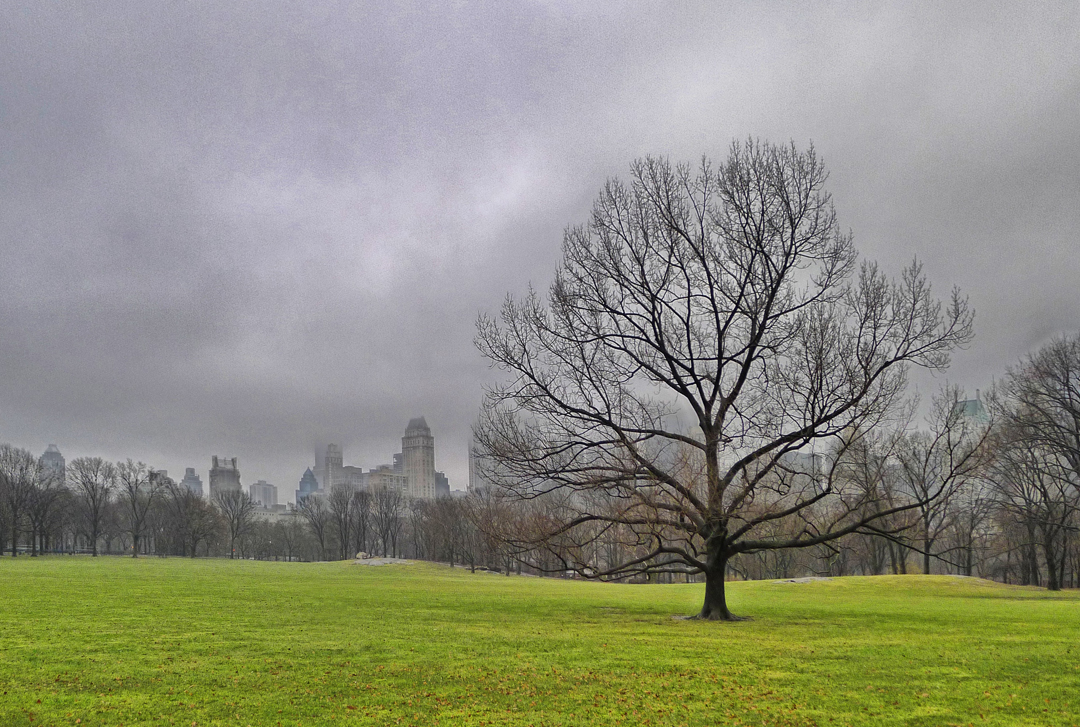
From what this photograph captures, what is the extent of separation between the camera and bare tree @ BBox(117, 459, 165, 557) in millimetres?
100688

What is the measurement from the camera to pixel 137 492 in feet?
352

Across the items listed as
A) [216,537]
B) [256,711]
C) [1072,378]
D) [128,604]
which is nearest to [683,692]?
[256,711]

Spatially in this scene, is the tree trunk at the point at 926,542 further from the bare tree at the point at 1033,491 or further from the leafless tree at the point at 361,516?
the leafless tree at the point at 361,516

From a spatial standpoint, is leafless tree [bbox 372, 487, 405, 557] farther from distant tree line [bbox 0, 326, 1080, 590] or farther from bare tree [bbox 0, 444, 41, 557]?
bare tree [bbox 0, 444, 41, 557]

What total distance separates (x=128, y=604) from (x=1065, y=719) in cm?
2447

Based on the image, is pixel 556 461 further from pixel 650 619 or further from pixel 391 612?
pixel 391 612

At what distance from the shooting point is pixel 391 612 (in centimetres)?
2272

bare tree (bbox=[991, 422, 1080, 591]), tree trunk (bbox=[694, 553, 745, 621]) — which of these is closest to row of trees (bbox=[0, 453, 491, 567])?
bare tree (bbox=[991, 422, 1080, 591])

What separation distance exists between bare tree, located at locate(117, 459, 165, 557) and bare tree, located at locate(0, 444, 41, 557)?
10.9 metres

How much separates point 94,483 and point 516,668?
344 feet

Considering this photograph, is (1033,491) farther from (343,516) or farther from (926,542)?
(343,516)

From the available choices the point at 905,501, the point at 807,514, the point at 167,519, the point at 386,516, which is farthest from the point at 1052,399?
the point at 167,519

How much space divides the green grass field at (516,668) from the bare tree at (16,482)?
8067cm

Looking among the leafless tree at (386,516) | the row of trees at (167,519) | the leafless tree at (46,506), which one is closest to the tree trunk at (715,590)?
the row of trees at (167,519)
